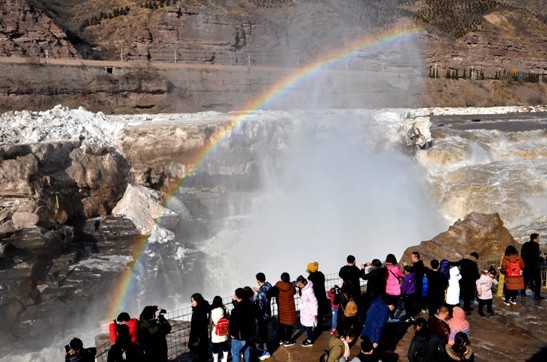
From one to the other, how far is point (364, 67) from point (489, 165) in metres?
15.4

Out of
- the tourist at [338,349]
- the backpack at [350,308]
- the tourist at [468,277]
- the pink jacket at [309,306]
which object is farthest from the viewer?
the tourist at [468,277]

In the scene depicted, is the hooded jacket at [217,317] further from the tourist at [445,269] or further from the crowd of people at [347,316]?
the tourist at [445,269]

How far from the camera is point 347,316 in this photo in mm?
5582

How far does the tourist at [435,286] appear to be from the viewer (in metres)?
6.06

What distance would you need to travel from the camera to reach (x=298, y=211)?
14523mm

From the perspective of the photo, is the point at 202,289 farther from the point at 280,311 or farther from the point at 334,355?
the point at 334,355

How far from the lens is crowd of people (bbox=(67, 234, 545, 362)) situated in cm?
441

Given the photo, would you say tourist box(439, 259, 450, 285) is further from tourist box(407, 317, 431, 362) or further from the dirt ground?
tourist box(407, 317, 431, 362)

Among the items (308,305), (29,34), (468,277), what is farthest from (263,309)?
(29,34)

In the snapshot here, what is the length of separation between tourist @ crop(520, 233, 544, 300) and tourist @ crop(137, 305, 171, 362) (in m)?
5.11

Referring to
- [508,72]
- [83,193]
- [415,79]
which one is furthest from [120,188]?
[508,72]

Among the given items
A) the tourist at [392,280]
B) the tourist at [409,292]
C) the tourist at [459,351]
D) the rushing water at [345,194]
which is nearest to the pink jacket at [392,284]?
the tourist at [392,280]

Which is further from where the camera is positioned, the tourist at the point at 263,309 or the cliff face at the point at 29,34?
the cliff face at the point at 29,34

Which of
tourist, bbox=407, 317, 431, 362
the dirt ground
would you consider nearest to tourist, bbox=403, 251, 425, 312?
the dirt ground
